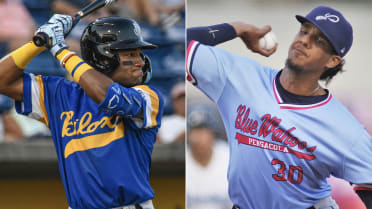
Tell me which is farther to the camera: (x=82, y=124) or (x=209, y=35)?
Result: (x=209, y=35)

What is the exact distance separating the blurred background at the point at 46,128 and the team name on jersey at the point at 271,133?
1.48 meters

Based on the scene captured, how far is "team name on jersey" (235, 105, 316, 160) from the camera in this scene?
242 centimetres

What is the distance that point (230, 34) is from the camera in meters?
2.55

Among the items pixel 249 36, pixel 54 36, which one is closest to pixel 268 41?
pixel 249 36

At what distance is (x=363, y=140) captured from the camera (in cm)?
240

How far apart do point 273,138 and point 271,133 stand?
2 centimetres

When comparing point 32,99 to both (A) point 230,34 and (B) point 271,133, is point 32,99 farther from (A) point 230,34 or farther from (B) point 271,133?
(B) point 271,133

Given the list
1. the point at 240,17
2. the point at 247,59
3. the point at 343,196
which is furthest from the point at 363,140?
the point at 240,17

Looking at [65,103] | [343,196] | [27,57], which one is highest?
[27,57]

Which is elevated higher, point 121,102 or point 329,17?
point 329,17

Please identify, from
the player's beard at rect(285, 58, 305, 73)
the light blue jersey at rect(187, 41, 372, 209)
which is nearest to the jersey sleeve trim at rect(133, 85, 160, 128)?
the light blue jersey at rect(187, 41, 372, 209)

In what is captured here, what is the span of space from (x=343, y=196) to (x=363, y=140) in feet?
0.91

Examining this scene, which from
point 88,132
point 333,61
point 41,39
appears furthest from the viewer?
point 333,61

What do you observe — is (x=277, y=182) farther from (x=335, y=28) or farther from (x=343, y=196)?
(x=335, y=28)
